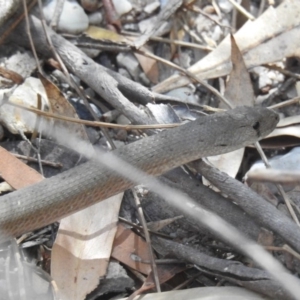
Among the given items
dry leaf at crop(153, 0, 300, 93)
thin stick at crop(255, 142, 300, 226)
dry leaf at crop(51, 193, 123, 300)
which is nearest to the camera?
→ dry leaf at crop(51, 193, 123, 300)

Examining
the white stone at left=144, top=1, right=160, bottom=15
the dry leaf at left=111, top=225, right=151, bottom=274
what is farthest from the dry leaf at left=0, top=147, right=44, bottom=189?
the white stone at left=144, top=1, right=160, bottom=15

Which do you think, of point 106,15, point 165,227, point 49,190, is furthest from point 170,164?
point 106,15

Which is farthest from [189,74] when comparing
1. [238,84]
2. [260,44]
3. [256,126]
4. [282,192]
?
[282,192]

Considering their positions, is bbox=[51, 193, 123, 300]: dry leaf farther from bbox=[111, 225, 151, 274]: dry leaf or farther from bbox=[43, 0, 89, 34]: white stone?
bbox=[43, 0, 89, 34]: white stone

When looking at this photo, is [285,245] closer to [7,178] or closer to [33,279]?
[33,279]

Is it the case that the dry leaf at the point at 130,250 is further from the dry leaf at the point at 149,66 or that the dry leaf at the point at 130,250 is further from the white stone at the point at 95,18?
the white stone at the point at 95,18

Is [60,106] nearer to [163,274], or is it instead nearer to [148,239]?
[148,239]

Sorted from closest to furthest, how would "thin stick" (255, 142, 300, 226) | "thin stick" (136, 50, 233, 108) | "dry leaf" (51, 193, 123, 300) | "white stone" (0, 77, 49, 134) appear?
"dry leaf" (51, 193, 123, 300), "thin stick" (255, 142, 300, 226), "white stone" (0, 77, 49, 134), "thin stick" (136, 50, 233, 108)

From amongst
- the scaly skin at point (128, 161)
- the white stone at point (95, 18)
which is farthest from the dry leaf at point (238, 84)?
the white stone at point (95, 18)

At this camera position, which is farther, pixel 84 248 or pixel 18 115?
pixel 18 115
